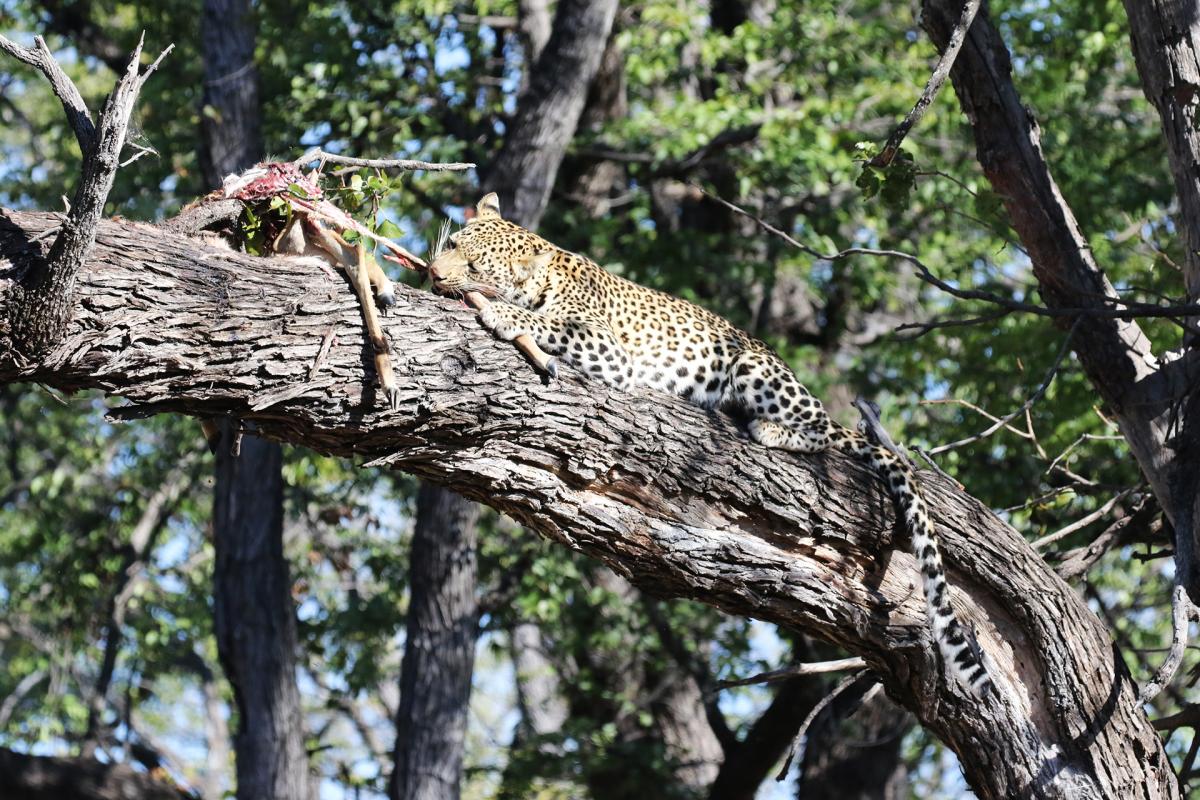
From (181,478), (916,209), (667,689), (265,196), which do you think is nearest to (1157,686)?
(265,196)

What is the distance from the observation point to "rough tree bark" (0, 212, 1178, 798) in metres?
4.14

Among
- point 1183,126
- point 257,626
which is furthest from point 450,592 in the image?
point 1183,126

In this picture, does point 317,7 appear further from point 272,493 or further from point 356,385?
point 356,385

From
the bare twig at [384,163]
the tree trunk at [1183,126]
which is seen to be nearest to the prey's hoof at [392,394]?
the bare twig at [384,163]

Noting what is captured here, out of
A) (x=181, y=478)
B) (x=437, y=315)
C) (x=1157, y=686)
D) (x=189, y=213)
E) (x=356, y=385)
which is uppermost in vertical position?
(x=181, y=478)

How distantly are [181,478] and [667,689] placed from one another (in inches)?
211

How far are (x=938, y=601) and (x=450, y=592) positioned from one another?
5.22 m

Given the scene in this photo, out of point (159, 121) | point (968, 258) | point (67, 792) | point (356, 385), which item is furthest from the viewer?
point (968, 258)

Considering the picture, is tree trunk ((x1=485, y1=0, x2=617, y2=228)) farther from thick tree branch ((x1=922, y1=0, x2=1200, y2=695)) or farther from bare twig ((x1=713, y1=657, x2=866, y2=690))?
bare twig ((x1=713, y1=657, x2=866, y2=690))

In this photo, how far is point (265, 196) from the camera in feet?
15.6

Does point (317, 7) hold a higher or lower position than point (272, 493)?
higher

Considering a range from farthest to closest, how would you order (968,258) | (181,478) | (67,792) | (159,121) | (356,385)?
(181,478) < (968,258) < (159,121) < (67,792) < (356,385)

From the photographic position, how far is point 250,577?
33.7 ft

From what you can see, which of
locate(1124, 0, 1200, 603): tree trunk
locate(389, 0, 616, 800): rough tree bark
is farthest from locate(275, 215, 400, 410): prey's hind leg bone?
locate(389, 0, 616, 800): rough tree bark
